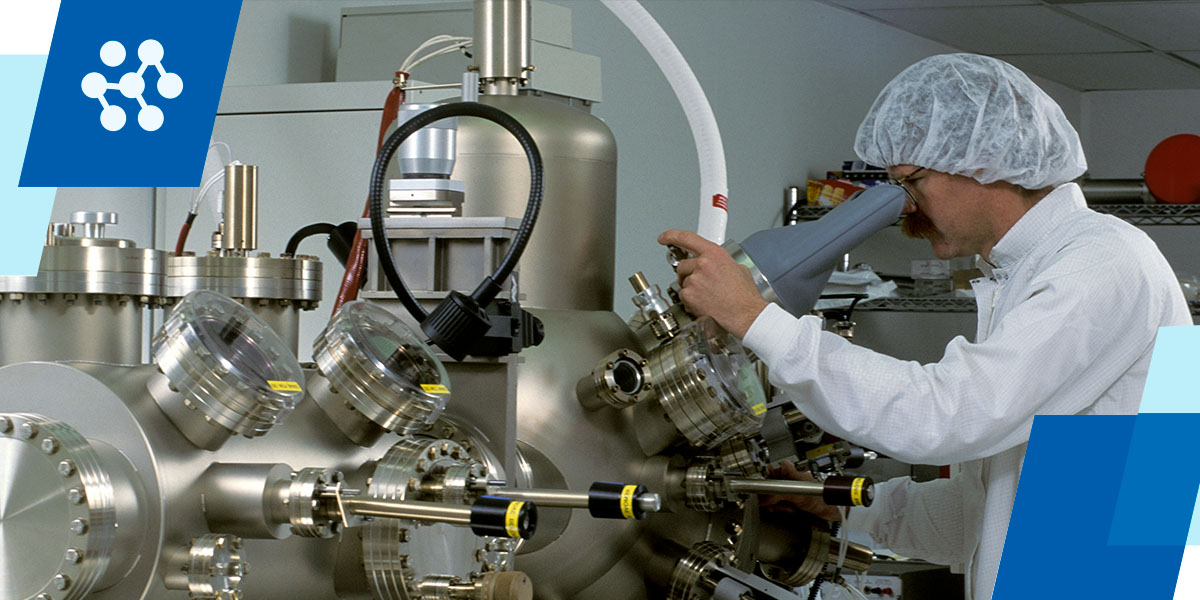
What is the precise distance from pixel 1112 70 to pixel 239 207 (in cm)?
571

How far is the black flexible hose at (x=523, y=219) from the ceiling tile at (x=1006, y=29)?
13.1 ft

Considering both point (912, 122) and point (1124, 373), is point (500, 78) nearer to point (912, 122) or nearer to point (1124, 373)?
point (912, 122)

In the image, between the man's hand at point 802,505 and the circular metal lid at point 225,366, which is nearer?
the circular metal lid at point 225,366

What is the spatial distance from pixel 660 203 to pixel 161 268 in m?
2.83

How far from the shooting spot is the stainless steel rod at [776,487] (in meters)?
1.29

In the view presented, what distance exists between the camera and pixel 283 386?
2.92ft

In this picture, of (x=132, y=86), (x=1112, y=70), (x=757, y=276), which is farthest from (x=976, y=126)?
(x=1112, y=70)

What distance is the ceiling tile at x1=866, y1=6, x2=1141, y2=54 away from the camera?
4.75m

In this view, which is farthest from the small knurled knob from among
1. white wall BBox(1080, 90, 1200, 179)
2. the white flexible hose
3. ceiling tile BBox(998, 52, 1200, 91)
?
white wall BBox(1080, 90, 1200, 179)

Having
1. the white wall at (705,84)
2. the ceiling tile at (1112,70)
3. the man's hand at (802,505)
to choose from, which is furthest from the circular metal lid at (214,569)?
the ceiling tile at (1112,70)

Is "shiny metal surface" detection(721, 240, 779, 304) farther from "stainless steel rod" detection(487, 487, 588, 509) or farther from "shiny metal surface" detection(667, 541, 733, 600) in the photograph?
"stainless steel rod" detection(487, 487, 588, 509)

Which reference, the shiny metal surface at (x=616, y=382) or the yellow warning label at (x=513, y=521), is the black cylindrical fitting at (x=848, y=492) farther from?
the yellow warning label at (x=513, y=521)

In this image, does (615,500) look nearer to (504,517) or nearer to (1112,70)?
(504,517)

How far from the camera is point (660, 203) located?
382 centimetres
